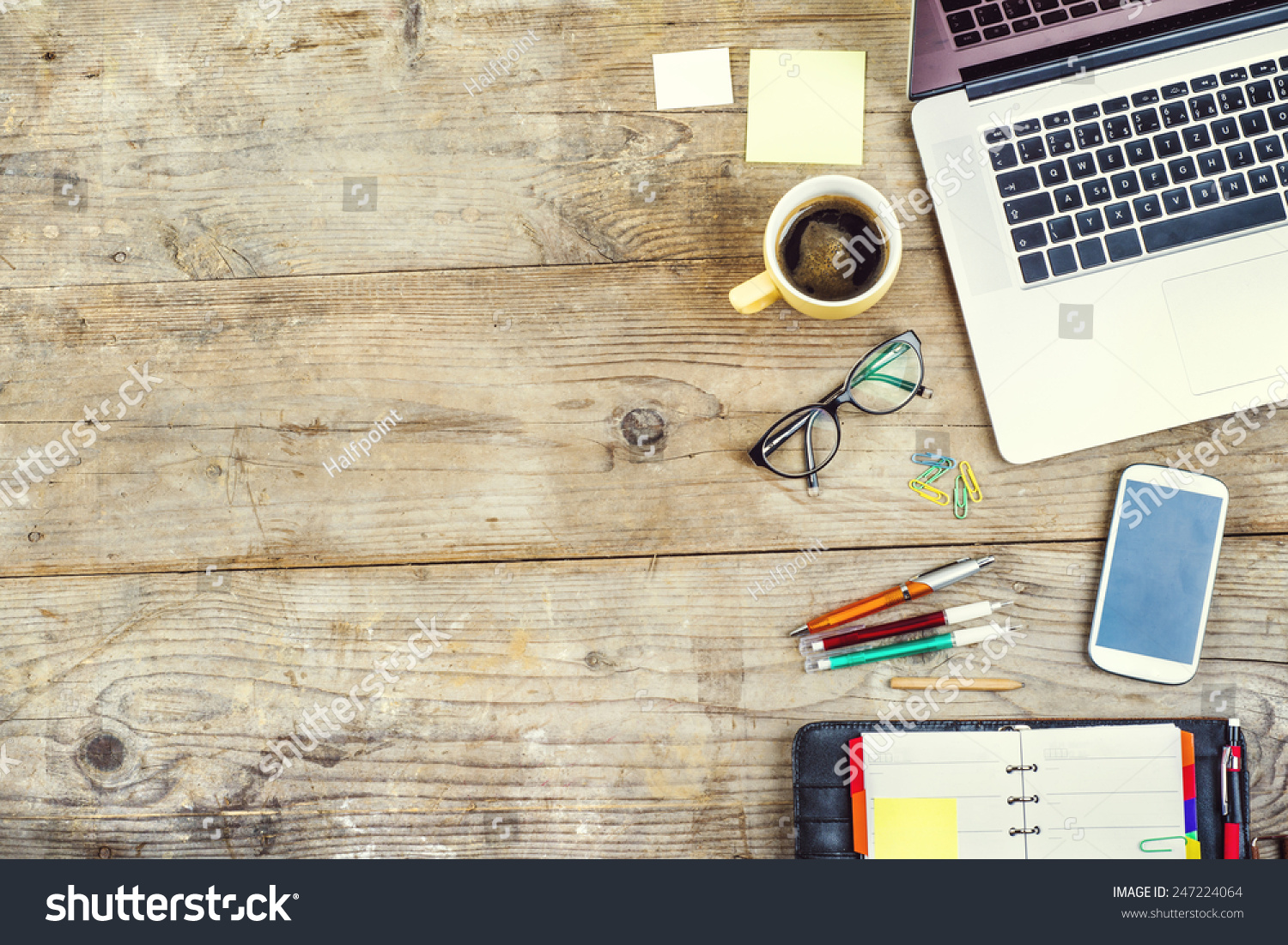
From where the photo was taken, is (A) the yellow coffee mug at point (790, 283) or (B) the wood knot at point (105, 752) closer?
(A) the yellow coffee mug at point (790, 283)

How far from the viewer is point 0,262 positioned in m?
1.15

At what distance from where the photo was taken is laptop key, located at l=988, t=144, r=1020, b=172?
1012 millimetres

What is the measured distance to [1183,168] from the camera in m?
1.00

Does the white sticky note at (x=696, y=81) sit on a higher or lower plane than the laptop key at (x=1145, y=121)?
higher

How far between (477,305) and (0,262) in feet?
2.14

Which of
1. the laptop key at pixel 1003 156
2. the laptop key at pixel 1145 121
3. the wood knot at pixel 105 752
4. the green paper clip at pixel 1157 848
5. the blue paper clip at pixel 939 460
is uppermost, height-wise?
the laptop key at pixel 1145 121

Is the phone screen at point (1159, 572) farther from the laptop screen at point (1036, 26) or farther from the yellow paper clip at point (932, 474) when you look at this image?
the laptop screen at point (1036, 26)

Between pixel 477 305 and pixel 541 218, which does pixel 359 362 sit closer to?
pixel 477 305

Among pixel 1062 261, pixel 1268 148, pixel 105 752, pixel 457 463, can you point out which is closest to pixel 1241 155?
pixel 1268 148

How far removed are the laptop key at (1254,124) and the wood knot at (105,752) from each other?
1.56 meters

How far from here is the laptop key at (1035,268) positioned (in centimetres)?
100

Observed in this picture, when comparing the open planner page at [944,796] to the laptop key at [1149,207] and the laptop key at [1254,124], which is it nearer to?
the laptop key at [1149,207]

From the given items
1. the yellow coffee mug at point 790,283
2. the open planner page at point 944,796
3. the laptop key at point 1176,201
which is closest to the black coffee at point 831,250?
the yellow coffee mug at point 790,283
